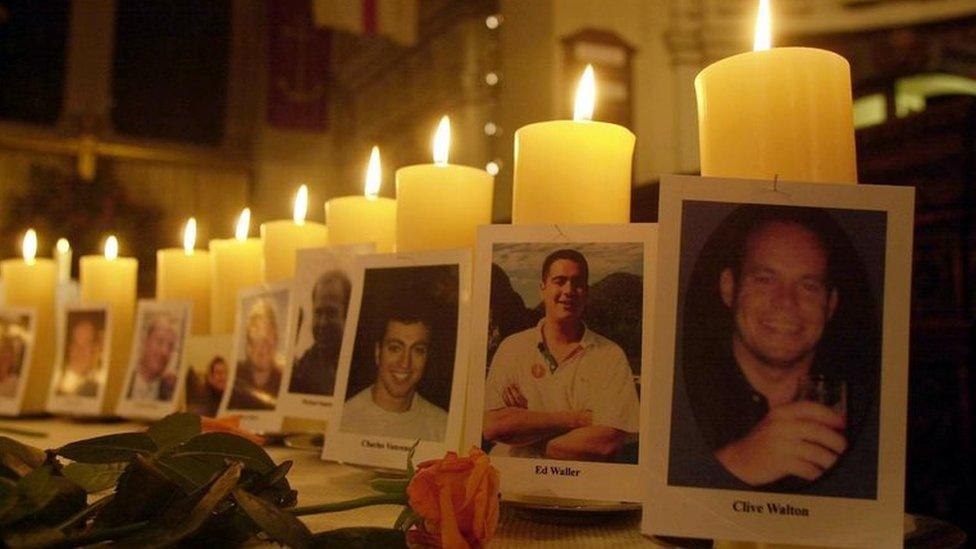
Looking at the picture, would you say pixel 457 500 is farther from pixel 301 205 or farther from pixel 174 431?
pixel 301 205

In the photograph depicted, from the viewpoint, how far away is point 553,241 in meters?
0.60

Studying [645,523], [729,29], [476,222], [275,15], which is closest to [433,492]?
[645,523]

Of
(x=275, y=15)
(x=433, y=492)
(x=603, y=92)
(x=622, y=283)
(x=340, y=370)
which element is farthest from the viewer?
(x=275, y=15)

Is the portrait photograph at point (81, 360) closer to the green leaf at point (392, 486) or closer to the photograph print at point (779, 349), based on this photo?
the green leaf at point (392, 486)

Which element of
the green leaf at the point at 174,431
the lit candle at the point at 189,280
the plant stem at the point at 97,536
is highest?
the lit candle at the point at 189,280

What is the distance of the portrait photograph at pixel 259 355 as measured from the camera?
38.1 inches

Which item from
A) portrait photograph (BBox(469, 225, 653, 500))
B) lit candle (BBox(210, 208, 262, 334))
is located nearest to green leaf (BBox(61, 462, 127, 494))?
portrait photograph (BBox(469, 225, 653, 500))

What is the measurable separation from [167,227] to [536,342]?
21.2ft

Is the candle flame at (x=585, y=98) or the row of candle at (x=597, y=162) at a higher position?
the candle flame at (x=585, y=98)

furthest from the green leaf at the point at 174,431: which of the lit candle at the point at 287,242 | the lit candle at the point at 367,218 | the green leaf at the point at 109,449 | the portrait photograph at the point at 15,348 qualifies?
the portrait photograph at the point at 15,348

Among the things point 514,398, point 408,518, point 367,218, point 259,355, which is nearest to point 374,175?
point 367,218

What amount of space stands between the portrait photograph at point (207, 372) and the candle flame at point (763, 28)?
0.78m

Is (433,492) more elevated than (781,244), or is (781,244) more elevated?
(781,244)

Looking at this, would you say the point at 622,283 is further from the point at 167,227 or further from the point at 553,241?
the point at 167,227
